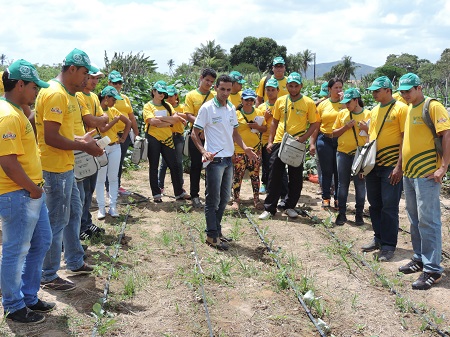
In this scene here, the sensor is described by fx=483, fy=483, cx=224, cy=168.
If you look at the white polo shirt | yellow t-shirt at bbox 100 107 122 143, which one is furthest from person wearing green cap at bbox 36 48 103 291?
yellow t-shirt at bbox 100 107 122 143

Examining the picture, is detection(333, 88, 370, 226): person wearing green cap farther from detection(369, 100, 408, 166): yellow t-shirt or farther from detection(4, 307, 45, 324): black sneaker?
detection(4, 307, 45, 324): black sneaker

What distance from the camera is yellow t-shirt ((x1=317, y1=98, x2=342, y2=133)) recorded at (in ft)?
22.1

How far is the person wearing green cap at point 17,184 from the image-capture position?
3.08 m

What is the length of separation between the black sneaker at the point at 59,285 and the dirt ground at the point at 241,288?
5cm

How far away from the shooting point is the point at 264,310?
387 cm

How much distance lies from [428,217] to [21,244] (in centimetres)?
339

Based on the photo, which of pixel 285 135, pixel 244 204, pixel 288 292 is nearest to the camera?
pixel 288 292

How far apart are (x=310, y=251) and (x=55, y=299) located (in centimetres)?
278

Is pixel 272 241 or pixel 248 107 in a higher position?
pixel 248 107

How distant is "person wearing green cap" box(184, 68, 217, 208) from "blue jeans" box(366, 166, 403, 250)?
253 cm

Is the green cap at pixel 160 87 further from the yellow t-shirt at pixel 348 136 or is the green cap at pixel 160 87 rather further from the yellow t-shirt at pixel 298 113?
the yellow t-shirt at pixel 348 136

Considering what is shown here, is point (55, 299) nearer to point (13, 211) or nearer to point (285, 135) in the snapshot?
point (13, 211)

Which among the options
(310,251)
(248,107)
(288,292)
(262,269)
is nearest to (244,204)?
(248,107)

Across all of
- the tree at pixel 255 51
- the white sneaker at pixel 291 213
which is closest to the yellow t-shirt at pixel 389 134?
the white sneaker at pixel 291 213
